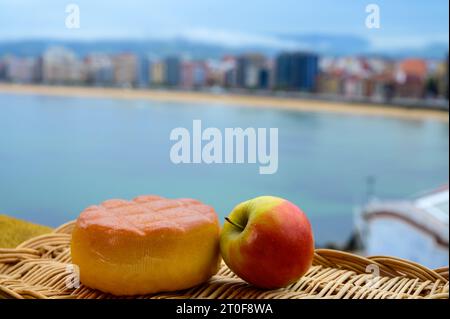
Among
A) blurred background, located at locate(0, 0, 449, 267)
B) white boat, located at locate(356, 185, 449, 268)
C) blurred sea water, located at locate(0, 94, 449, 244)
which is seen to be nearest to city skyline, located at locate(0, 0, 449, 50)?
blurred background, located at locate(0, 0, 449, 267)

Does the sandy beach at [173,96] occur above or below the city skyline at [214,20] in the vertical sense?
below

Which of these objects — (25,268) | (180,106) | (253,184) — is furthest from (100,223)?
(180,106)

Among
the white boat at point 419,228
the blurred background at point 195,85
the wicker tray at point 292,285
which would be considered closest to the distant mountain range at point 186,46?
the blurred background at point 195,85

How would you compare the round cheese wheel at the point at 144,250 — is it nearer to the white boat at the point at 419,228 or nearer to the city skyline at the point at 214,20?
the city skyline at the point at 214,20

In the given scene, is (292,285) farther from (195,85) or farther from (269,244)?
(195,85)

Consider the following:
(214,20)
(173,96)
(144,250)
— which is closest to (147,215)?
(144,250)

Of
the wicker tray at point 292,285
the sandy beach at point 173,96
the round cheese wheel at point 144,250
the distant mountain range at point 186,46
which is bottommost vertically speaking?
the wicker tray at point 292,285

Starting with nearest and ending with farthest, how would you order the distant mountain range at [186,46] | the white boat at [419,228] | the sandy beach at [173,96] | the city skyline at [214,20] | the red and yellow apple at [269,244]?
the red and yellow apple at [269,244] → the city skyline at [214,20] → the sandy beach at [173,96] → the distant mountain range at [186,46] → the white boat at [419,228]

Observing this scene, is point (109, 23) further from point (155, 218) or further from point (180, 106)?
point (155, 218)
